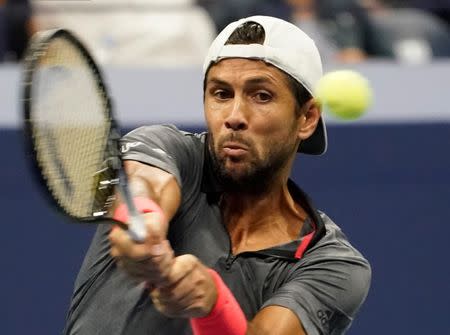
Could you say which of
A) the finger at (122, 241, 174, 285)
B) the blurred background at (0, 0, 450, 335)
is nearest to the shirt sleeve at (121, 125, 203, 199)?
the finger at (122, 241, 174, 285)

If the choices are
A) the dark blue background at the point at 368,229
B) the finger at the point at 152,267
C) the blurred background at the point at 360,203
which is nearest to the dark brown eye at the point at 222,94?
the finger at the point at 152,267

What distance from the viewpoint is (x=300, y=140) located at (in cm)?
267

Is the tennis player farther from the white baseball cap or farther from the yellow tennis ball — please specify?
the yellow tennis ball

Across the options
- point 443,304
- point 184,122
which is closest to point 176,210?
point 184,122

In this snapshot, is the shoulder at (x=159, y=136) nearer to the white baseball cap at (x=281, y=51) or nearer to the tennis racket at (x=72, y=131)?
the white baseball cap at (x=281, y=51)

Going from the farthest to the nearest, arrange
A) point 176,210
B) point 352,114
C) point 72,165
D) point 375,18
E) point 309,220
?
1. point 375,18
2. point 352,114
3. point 309,220
4. point 176,210
5. point 72,165

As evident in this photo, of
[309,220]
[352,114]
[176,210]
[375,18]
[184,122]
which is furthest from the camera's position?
[375,18]

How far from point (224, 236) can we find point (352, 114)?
0.64 meters

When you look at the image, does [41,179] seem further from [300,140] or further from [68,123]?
[300,140]

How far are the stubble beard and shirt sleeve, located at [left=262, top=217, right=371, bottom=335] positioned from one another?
0.19m

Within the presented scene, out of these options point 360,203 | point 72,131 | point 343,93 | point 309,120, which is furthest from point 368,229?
point 72,131

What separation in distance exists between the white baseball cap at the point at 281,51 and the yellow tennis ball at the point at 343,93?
0.17m

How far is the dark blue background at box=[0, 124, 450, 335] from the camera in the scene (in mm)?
3766

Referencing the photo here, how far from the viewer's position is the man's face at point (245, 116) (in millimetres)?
2418
